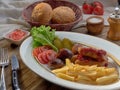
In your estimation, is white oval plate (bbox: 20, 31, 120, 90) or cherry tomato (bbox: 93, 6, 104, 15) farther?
cherry tomato (bbox: 93, 6, 104, 15)

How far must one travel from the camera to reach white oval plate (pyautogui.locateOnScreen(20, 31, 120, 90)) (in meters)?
0.79

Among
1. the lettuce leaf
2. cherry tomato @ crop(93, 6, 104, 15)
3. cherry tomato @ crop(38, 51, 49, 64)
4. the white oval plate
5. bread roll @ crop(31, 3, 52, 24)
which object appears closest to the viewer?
the white oval plate

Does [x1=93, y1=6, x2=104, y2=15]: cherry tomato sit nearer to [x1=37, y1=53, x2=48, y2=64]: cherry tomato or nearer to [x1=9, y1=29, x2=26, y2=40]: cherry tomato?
[x1=9, y1=29, x2=26, y2=40]: cherry tomato

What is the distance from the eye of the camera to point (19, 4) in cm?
145

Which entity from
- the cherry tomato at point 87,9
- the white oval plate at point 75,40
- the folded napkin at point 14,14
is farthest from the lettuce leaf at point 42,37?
the cherry tomato at point 87,9

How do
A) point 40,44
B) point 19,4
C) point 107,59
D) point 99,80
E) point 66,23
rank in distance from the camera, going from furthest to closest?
→ point 19,4 → point 66,23 → point 40,44 → point 107,59 → point 99,80

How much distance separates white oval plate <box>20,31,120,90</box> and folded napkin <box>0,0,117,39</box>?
0.61 feet

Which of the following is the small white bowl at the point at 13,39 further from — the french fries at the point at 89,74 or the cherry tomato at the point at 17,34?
the french fries at the point at 89,74

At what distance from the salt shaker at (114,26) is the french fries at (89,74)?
332 mm

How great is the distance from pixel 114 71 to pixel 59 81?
0.18 metres

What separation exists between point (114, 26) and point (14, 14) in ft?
1.69

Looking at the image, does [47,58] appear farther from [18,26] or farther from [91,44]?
[18,26]

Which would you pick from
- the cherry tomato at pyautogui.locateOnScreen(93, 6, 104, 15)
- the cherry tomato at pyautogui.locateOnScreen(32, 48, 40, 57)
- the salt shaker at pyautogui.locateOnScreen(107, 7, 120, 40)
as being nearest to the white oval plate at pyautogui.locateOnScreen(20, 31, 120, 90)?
the cherry tomato at pyautogui.locateOnScreen(32, 48, 40, 57)

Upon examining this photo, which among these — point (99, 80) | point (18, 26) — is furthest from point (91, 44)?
point (18, 26)
